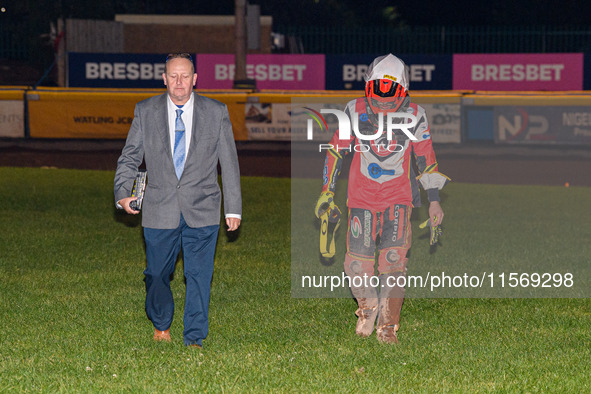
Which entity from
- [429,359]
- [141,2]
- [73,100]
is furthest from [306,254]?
[141,2]

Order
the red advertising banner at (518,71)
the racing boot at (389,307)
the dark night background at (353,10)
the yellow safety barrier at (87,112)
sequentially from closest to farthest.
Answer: the racing boot at (389,307) → the yellow safety barrier at (87,112) → the red advertising banner at (518,71) → the dark night background at (353,10)

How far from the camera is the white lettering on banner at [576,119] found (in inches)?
807

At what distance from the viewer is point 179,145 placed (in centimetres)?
628

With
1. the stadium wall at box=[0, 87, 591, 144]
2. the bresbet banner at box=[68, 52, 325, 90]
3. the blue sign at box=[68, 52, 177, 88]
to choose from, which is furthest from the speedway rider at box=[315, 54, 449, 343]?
the blue sign at box=[68, 52, 177, 88]

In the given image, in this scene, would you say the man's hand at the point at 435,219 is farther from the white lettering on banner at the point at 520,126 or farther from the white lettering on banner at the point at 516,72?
the white lettering on banner at the point at 516,72

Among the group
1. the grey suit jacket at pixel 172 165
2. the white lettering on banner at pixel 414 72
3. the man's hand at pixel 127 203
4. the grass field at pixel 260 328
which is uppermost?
the white lettering on banner at pixel 414 72

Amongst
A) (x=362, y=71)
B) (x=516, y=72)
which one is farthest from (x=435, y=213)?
(x=516, y=72)

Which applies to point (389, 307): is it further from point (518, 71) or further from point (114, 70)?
point (114, 70)

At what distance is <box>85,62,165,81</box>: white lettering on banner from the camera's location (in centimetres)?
2825

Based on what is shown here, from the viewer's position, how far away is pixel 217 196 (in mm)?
6430

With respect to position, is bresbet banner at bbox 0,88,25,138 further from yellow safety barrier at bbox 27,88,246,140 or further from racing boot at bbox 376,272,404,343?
racing boot at bbox 376,272,404,343

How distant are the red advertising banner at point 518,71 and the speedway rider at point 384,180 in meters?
21.1

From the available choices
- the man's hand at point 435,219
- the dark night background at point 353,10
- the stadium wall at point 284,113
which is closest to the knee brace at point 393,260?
the man's hand at point 435,219

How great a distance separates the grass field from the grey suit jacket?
3.14 feet
